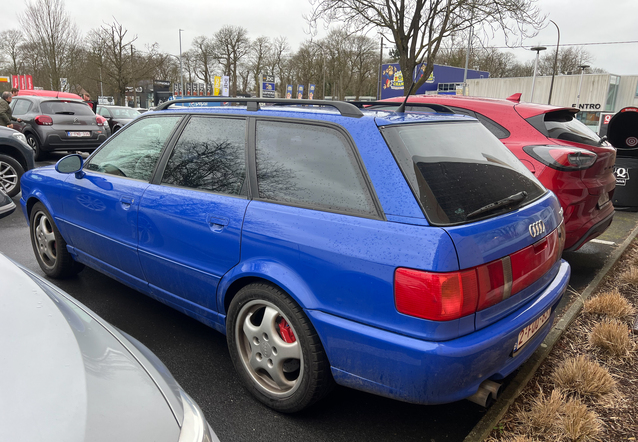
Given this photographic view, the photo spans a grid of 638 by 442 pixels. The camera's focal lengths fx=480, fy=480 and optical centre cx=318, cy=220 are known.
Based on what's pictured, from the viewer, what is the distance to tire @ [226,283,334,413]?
2.33 m

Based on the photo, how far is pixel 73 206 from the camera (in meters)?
3.84

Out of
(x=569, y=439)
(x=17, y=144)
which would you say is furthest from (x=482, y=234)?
(x=17, y=144)

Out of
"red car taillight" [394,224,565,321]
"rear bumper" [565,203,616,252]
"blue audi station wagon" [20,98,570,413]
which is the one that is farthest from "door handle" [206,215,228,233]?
"rear bumper" [565,203,616,252]

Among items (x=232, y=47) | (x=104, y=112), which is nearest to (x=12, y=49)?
(x=232, y=47)

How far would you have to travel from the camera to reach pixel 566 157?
4027 millimetres

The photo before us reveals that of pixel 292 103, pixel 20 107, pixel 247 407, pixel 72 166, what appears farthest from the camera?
pixel 20 107

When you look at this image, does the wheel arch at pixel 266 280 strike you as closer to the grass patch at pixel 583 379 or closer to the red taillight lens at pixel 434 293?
the red taillight lens at pixel 434 293

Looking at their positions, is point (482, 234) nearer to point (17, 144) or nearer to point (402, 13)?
point (17, 144)

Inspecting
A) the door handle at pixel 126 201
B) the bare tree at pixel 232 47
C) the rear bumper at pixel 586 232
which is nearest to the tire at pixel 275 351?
the door handle at pixel 126 201

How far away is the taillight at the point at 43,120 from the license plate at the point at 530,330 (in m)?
12.6

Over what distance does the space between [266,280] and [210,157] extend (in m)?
0.92

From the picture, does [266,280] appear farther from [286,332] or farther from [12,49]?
[12,49]

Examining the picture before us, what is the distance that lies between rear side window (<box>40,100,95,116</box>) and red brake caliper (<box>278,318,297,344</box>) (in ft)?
39.6

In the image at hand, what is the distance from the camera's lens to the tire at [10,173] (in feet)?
25.9
